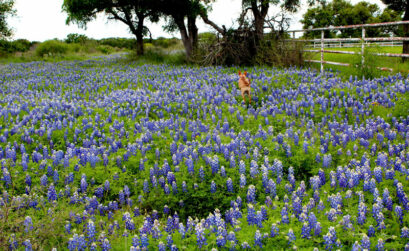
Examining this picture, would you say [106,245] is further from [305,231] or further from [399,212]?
[399,212]

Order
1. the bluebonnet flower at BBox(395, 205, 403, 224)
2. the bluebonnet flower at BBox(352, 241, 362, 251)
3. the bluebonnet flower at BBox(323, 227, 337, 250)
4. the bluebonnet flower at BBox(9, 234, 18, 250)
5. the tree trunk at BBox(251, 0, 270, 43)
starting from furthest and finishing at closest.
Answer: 1. the tree trunk at BBox(251, 0, 270, 43)
2. the bluebonnet flower at BBox(395, 205, 403, 224)
3. the bluebonnet flower at BBox(9, 234, 18, 250)
4. the bluebonnet flower at BBox(323, 227, 337, 250)
5. the bluebonnet flower at BBox(352, 241, 362, 251)

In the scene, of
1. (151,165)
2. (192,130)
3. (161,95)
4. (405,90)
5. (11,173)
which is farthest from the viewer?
(161,95)

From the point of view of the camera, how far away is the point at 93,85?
41.3 feet

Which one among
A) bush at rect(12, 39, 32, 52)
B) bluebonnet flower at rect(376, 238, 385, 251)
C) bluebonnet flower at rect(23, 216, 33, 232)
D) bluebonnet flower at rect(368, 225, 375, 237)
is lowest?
bluebonnet flower at rect(368, 225, 375, 237)

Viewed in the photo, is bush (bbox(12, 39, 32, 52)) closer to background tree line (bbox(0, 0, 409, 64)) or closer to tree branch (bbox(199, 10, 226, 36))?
background tree line (bbox(0, 0, 409, 64))

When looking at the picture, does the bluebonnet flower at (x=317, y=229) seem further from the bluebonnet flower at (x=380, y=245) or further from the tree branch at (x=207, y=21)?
the tree branch at (x=207, y=21)

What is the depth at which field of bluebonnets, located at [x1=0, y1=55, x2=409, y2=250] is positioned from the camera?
304cm

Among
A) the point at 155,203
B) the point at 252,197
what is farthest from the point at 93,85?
the point at 252,197

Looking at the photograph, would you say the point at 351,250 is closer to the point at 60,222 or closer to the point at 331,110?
the point at 60,222

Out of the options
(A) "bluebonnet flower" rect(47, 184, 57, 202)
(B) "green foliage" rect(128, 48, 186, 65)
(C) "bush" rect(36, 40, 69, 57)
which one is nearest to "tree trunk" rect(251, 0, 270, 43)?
(B) "green foliage" rect(128, 48, 186, 65)

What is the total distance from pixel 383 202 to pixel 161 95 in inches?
266

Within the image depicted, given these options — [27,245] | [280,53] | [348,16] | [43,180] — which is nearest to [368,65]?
[280,53]

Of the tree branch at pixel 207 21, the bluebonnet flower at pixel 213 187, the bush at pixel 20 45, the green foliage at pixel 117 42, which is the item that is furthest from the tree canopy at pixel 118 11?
the green foliage at pixel 117 42

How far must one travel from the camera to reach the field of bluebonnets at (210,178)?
3043 mm
